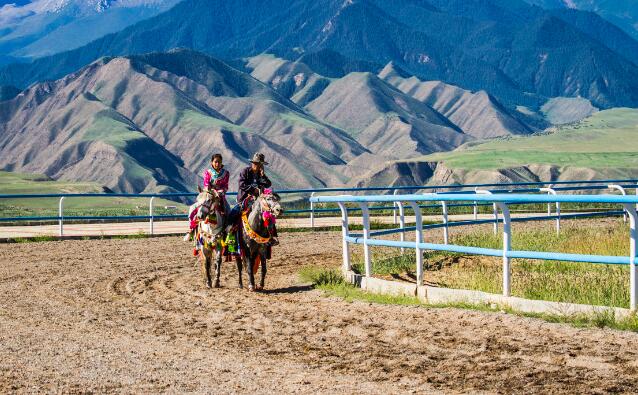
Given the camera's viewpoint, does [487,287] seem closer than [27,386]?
No

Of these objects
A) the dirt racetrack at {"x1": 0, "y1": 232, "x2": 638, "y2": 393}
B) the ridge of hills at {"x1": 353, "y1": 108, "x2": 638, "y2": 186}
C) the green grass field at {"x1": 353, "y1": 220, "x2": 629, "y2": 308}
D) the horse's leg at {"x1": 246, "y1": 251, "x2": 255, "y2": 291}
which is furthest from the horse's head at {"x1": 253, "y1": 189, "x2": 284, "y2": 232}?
the ridge of hills at {"x1": 353, "y1": 108, "x2": 638, "y2": 186}

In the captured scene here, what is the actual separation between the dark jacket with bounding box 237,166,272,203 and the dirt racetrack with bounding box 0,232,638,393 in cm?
157

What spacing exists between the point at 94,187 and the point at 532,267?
139 meters

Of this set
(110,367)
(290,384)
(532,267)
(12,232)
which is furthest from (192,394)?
(12,232)

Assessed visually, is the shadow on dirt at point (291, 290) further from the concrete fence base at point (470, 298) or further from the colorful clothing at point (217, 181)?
the colorful clothing at point (217, 181)

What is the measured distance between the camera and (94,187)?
498 ft

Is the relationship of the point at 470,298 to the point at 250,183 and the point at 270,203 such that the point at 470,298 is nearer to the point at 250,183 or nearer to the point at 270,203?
the point at 270,203

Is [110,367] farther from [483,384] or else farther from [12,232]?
[12,232]

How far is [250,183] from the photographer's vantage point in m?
16.9

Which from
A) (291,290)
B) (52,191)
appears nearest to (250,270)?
(291,290)

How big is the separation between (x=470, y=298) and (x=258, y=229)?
14.0ft

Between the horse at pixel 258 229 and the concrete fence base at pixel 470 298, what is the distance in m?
1.40

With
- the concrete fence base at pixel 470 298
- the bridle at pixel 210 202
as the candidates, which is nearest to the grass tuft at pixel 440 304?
the concrete fence base at pixel 470 298

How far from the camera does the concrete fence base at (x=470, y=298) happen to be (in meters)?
11.8
